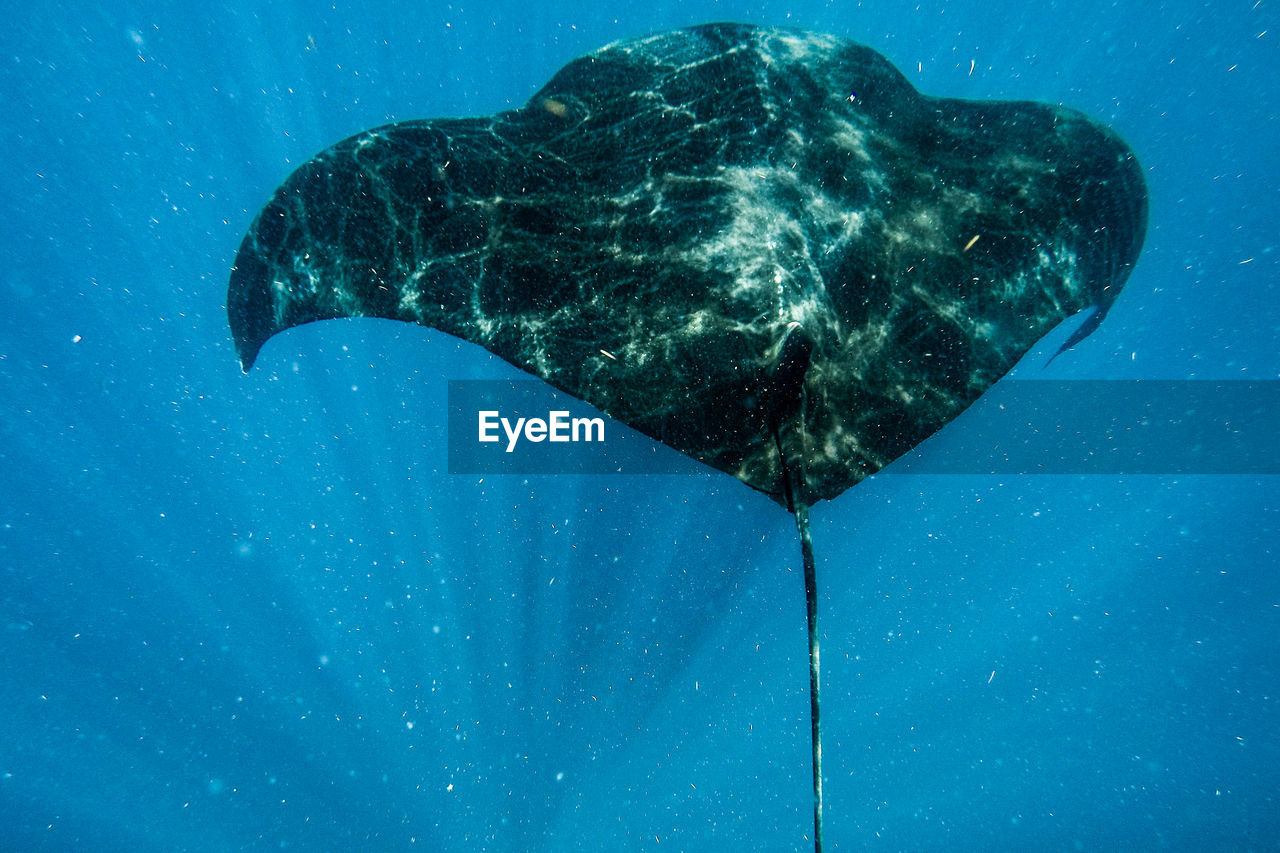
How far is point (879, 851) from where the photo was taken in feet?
43.5

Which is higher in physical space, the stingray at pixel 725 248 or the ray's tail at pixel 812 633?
the stingray at pixel 725 248

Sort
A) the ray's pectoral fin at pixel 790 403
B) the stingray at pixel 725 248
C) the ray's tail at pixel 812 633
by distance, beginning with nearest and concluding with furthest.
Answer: the ray's tail at pixel 812 633 < the ray's pectoral fin at pixel 790 403 < the stingray at pixel 725 248

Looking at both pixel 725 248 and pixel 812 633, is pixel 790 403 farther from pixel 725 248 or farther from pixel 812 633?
pixel 812 633

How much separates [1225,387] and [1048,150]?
16.5 metres

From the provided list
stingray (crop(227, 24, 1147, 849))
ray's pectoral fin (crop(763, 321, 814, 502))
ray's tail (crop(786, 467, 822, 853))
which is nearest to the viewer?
ray's tail (crop(786, 467, 822, 853))

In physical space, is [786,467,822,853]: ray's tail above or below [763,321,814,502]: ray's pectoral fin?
below

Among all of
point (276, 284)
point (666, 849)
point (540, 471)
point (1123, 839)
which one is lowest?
point (1123, 839)

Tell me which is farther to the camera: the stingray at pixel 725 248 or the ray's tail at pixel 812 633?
the stingray at pixel 725 248

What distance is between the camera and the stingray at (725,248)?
2.98 metres

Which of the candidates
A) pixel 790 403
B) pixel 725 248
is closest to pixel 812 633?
pixel 790 403

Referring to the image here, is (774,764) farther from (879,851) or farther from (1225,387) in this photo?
(1225,387)

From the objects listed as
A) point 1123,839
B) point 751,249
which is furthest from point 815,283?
point 1123,839

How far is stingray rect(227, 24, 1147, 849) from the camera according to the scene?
298cm

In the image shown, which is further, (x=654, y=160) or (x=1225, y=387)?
(x=1225, y=387)
